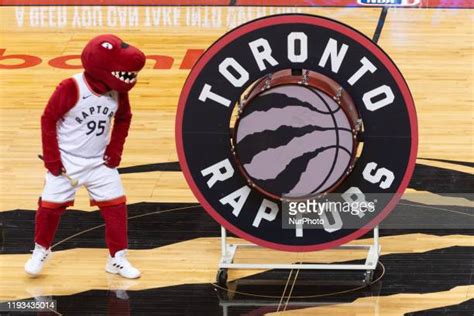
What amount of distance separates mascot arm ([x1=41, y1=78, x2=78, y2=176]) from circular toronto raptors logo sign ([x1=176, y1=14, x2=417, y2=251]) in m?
0.63

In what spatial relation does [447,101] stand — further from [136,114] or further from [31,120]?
[31,120]

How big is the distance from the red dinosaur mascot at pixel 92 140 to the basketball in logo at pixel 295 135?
0.71 m

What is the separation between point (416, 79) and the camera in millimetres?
11688

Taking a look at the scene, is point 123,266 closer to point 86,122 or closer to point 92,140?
point 92,140

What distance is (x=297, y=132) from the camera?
26.1ft

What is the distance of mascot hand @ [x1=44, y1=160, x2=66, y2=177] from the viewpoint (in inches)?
316

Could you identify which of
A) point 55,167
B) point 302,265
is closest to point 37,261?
point 55,167

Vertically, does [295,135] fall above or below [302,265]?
above

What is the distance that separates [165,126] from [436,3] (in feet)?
13.1

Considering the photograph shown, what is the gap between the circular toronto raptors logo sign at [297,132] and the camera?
7836mm

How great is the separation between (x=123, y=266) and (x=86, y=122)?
0.91 meters

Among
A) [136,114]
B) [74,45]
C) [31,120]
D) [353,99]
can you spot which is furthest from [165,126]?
[353,99]

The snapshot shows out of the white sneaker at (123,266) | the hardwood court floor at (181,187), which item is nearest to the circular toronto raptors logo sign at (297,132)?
the hardwood court floor at (181,187)

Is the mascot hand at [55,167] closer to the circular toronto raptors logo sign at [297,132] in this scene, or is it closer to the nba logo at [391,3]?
the circular toronto raptors logo sign at [297,132]
